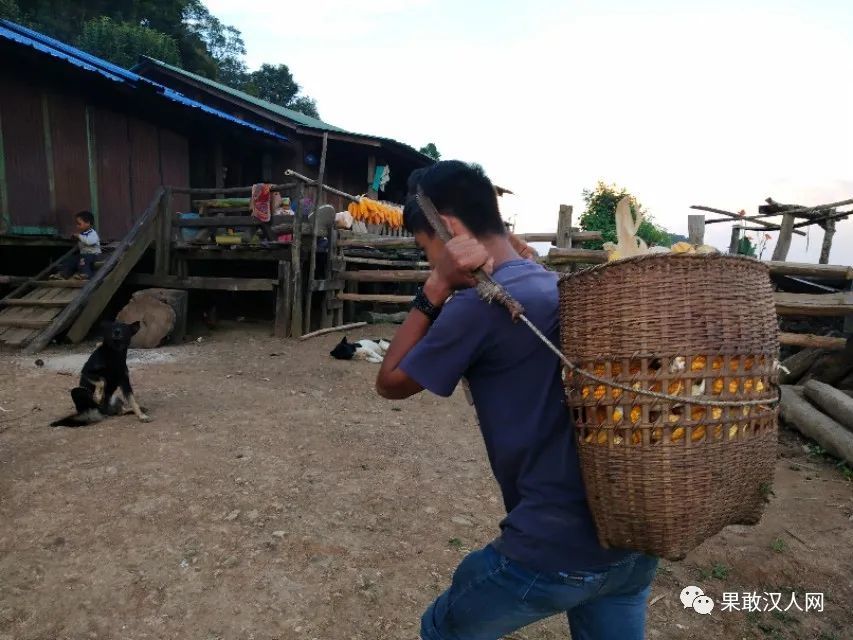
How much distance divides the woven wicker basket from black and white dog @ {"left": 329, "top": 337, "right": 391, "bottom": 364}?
7.28 meters

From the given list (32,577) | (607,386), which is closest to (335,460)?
(32,577)

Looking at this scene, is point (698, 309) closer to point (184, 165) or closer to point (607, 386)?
point (607, 386)

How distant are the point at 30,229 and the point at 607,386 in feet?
36.6

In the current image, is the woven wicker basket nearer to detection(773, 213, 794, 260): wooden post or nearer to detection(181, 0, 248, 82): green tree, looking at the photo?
detection(773, 213, 794, 260): wooden post

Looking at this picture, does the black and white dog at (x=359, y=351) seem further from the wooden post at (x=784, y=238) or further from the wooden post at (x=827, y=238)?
the wooden post at (x=827, y=238)

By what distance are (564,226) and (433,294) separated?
824cm

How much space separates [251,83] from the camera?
3319 cm

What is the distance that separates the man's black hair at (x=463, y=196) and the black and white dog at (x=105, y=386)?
188 inches

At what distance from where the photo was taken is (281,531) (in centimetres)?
346

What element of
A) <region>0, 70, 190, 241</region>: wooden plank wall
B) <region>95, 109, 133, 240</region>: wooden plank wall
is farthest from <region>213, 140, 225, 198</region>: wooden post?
<region>95, 109, 133, 240</region>: wooden plank wall

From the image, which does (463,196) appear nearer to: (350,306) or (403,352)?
(403,352)

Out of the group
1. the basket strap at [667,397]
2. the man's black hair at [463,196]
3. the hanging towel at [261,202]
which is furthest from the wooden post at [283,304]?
the basket strap at [667,397]

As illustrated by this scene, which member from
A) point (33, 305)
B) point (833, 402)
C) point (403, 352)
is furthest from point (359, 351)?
point (403, 352)

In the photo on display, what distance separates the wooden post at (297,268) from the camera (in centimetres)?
961
